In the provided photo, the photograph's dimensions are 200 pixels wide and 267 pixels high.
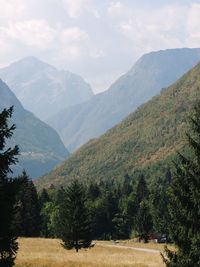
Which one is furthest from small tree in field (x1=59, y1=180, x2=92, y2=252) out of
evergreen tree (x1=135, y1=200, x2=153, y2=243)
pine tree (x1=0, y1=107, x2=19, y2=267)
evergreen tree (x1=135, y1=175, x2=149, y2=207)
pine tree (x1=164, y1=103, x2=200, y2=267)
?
evergreen tree (x1=135, y1=175, x2=149, y2=207)

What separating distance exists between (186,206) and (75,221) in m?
33.6

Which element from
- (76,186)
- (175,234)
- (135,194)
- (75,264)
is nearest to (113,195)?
(135,194)

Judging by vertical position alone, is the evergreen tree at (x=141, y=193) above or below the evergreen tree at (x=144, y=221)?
above

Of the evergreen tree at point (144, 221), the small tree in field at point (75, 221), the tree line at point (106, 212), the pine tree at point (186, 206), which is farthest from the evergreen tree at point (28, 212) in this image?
the pine tree at point (186, 206)

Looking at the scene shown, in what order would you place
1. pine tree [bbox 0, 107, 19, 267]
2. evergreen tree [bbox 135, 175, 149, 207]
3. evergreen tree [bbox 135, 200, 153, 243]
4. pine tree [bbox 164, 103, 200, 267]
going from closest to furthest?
pine tree [bbox 0, 107, 19, 267], pine tree [bbox 164, 103, 200, 267], evergreen tree [bbox 135, 200, 153, 243], evergreen tree [bbox 135, 175, 149, 207]

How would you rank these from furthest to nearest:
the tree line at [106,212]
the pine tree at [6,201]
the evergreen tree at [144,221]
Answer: the evergreen tree at [144,221] → the tree line at [106,212] → the pine tree at [6,201]

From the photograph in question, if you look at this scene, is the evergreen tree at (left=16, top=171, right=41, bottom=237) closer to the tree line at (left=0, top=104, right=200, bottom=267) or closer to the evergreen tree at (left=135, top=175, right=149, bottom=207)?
the tree line at (left=0, top=104, right=200, bottom=267)

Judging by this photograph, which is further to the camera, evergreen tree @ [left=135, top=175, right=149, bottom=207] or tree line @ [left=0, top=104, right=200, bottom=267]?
evergreen tree @ [left=135, top=175, right=149, bottom=207]

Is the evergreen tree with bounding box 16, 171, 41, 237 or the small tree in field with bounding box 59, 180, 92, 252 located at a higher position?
the evergreen tree with bounding box 16, 171, 41, 237

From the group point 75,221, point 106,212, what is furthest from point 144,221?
point 75,221

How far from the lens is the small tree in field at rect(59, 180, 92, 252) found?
54.9 metres

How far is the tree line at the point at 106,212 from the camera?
19516 mm

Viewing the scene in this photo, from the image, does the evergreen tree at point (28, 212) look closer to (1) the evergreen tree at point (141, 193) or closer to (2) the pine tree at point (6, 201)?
(1) the evergreen tree at point (141, 193)

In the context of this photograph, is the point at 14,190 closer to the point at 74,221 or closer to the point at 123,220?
the point at 74,221
